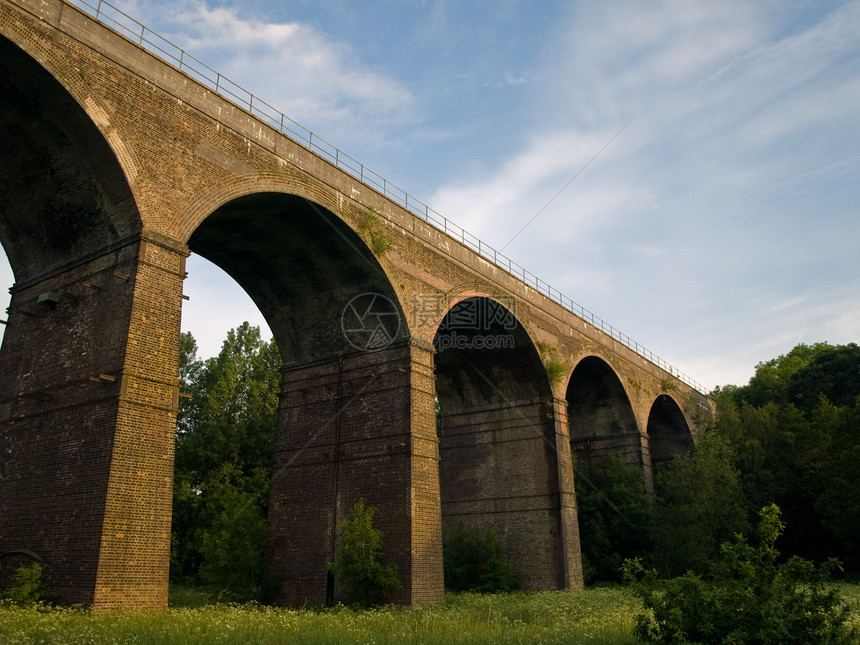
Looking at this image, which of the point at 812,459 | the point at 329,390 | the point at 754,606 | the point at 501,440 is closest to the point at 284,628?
the point at 754,606

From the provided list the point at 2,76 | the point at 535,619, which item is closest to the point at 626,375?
the point at 535,619

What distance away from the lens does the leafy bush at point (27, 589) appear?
1084 centimetres

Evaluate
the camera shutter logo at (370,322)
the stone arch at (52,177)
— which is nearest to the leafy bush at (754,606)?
the stone arch at (52,177)

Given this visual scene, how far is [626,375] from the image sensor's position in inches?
1235

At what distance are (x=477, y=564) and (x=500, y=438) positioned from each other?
4.49 m

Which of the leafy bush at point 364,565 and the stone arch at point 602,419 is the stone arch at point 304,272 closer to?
the leafy bush at point 364,565

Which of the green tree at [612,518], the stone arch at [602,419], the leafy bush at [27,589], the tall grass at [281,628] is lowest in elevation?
the tall grass at [281,628]

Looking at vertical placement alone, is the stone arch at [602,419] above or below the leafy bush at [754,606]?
above

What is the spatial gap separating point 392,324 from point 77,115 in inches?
366

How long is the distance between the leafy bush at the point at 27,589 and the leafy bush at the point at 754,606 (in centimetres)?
888

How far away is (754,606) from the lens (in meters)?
8.63

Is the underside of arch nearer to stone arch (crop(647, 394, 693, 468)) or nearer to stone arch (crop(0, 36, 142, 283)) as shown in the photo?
stone arch (crop(0, 36, 142, 283))

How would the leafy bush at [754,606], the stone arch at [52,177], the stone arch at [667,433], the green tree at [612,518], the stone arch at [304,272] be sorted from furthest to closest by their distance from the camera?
the stone arch at [667,433], the green tree at [612,518], the stone arch at [304,272], the stone arch at [52,177], the leafy bush at [754,606]

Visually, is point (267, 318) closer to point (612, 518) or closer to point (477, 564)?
point (477, 564)
